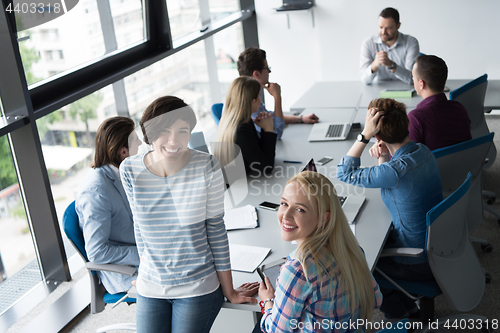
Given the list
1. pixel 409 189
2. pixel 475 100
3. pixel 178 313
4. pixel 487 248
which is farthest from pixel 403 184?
pixel 475 100

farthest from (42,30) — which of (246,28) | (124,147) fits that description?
(246,28)

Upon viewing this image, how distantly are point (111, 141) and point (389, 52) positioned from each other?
333 centimetres

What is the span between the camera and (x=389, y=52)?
4594mm

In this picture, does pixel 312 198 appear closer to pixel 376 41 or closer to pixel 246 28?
pixel 376 41

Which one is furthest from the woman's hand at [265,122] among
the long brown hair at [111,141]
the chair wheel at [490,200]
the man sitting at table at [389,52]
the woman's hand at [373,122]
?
the chair wheel at [490,200]

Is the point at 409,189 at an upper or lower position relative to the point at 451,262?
upper

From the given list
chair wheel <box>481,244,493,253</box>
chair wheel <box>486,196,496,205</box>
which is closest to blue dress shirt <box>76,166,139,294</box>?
chair wheel <box>481,244,493,253</box>

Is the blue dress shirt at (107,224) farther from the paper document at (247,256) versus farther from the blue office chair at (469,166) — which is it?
the blue office chair at (469,166)

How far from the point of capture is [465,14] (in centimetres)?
555

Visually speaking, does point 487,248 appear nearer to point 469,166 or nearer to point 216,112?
point 469,166

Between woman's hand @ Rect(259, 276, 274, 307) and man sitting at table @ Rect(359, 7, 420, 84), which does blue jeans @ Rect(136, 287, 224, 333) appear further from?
man sitting at table @ Rect(359, 7, 420, 84)

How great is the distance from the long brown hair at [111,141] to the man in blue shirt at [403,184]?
122 centimetres

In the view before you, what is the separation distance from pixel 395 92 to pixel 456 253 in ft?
7.30

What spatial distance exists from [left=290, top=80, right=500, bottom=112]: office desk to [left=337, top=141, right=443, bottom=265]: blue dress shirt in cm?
Answer: 167
